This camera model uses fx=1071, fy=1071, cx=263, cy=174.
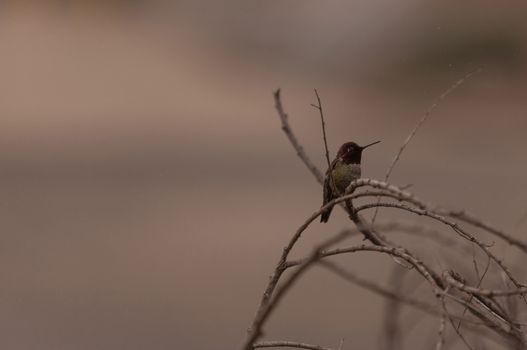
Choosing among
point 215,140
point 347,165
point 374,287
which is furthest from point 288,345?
point 215,140

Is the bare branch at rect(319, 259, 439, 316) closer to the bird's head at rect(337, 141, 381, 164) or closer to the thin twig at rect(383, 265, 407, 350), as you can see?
the thin twig at rect(383, 265, 407, 350)

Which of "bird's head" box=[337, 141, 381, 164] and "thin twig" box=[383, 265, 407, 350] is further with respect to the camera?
"bird's head" box=[337, 141, 381, 164]

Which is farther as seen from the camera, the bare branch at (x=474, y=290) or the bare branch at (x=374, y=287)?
the bare branch at (x=474, y=290)

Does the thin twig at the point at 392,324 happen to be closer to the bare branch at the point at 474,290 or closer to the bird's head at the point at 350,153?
the bare branch at the point at 474,290

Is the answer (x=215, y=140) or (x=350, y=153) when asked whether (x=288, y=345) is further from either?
(x=215, y=140)

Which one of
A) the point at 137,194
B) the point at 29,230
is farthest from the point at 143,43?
the point at 29,230

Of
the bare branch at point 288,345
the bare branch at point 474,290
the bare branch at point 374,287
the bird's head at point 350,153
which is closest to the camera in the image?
the bare branch at point 374,287


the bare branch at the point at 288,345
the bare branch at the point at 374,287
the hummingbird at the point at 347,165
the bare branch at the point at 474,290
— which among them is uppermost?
the hummingbird at the point at 347,165

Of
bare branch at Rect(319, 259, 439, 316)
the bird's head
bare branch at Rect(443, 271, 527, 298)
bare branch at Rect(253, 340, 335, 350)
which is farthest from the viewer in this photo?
the bird's head

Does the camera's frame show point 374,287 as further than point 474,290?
No

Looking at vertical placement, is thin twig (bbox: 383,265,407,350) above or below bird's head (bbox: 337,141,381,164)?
below

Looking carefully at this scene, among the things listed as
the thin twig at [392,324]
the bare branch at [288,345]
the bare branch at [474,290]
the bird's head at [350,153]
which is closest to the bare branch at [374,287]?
the thin twig at [392,324]

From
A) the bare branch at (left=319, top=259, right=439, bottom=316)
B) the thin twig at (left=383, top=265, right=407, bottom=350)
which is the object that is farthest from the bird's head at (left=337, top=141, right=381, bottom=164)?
the bare branch at (left=319, top=259, right=439, bottom=316)

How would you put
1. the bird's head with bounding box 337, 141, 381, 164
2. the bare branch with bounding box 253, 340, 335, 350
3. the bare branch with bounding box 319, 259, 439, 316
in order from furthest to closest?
the bird's head with bounding box 337, 141, 381, 164, the bare branch with bounding box 253, 340, 335, 350, the bare branch with bounding box 319, 259, 439, 316
